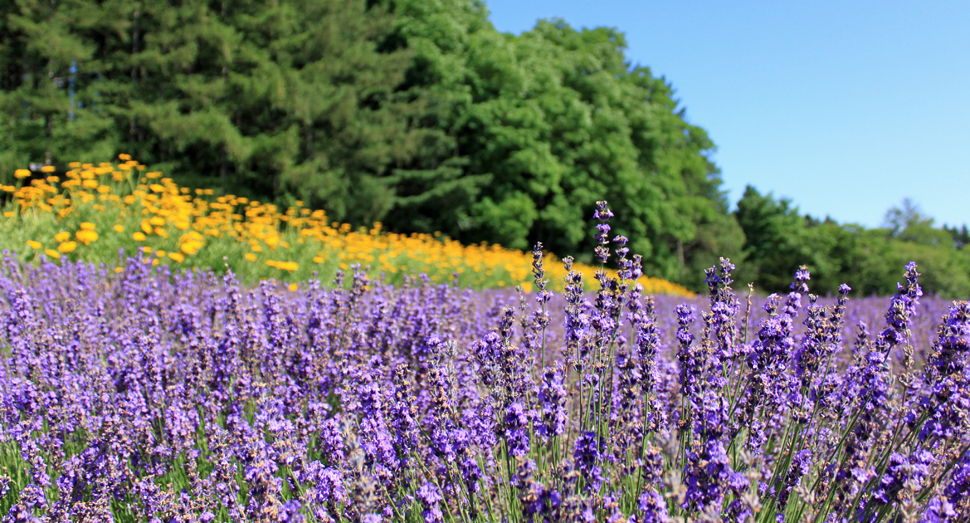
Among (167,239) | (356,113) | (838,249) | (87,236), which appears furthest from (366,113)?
(838,249)

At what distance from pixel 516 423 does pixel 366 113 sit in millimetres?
15449

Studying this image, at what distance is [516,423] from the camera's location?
1555 mm

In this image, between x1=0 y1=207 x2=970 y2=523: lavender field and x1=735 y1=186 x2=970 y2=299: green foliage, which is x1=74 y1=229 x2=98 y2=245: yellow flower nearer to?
x1=0 y1=207 x2=970 y2=523: lavender field

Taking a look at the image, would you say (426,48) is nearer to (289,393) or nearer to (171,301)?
(171,301)

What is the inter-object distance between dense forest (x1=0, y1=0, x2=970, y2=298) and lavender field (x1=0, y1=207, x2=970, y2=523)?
11.7 metres

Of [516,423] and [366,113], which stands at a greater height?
[366,113]

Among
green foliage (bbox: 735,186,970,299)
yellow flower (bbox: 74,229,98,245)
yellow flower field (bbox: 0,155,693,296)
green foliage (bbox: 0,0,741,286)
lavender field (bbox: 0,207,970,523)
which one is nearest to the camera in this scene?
lavender field (bbox: 0,207,970,523)

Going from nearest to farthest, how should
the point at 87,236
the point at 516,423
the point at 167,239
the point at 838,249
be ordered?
the point at 516,423 < the point at 87,236 < the point at 167,239 < the point at 838,249

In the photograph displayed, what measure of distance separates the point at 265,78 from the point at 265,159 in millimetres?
2045

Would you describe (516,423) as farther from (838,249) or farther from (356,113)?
(838,249)

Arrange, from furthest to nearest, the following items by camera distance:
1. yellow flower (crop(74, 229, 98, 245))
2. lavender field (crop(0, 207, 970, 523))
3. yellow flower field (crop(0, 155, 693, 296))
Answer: yellow flower field (crop(0, 155, 693, 296)) < yellow flower (crop(74, 229, 98, 245)) < lavender field (crop(0, 207, 970, 523))

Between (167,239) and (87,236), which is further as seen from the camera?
(167,239)

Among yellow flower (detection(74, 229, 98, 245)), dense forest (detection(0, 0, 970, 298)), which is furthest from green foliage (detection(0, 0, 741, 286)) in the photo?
yellow flower (detection(74, 229, 98, 245))

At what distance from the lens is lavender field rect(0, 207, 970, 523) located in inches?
59.1
